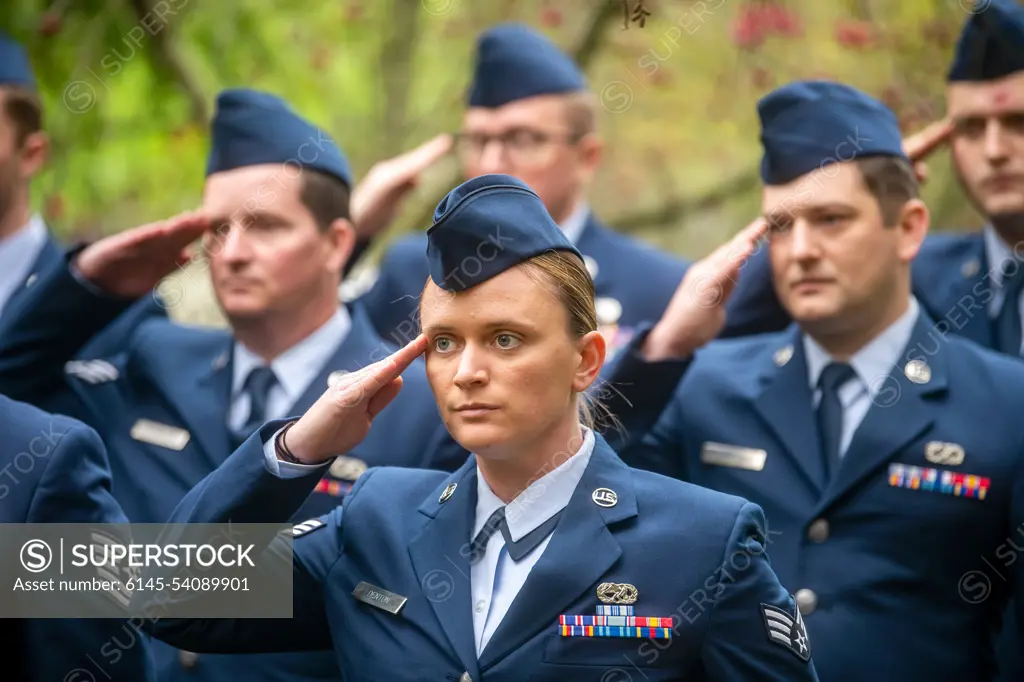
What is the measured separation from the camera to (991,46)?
5.86m

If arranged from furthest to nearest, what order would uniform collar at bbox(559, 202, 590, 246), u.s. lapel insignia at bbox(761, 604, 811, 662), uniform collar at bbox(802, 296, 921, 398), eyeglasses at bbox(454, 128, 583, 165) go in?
uniform collar at bbox(559, 202, 590, 246), eyeglasses at bbox(454, 128, 583, 165), uniform collar at bbox(802, 296, 921, 398), u.s. lapel insignia at bbox(761, 604, 811, 662)

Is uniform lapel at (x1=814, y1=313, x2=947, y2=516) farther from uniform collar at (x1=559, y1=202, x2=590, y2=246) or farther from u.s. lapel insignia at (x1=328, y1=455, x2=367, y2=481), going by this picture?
uniform collar at (x1=559, y1=202, x2=590, y2=246)

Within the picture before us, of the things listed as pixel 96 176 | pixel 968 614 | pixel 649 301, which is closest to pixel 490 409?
pixel 968 614

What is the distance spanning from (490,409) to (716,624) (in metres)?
0.72

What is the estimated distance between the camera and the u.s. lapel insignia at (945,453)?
15.7 ft

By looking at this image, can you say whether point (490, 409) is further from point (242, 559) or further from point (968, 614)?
point (968, 614)

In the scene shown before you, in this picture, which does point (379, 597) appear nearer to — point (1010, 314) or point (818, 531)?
point (818, 531)

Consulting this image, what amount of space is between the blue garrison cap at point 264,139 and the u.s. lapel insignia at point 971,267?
7.71ft

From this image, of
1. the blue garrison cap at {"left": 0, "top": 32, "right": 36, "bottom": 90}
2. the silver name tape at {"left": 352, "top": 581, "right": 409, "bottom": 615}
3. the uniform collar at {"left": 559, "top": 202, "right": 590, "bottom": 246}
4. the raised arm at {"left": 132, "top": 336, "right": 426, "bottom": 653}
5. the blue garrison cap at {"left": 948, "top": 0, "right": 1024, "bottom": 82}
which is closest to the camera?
the silver name tape at {"left": 352, "top": 581, "right": 409, "bottom": 615}

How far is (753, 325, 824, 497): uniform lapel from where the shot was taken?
500cm

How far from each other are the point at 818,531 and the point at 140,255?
239 centimetres

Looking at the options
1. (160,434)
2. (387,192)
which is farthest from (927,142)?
(160,434)

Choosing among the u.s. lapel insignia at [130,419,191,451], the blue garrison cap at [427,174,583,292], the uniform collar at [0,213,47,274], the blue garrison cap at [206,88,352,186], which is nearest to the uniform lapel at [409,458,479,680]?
the blue garrison cap at [427,174,583,292]

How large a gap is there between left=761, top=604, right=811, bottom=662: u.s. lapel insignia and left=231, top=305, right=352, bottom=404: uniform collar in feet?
7.22
